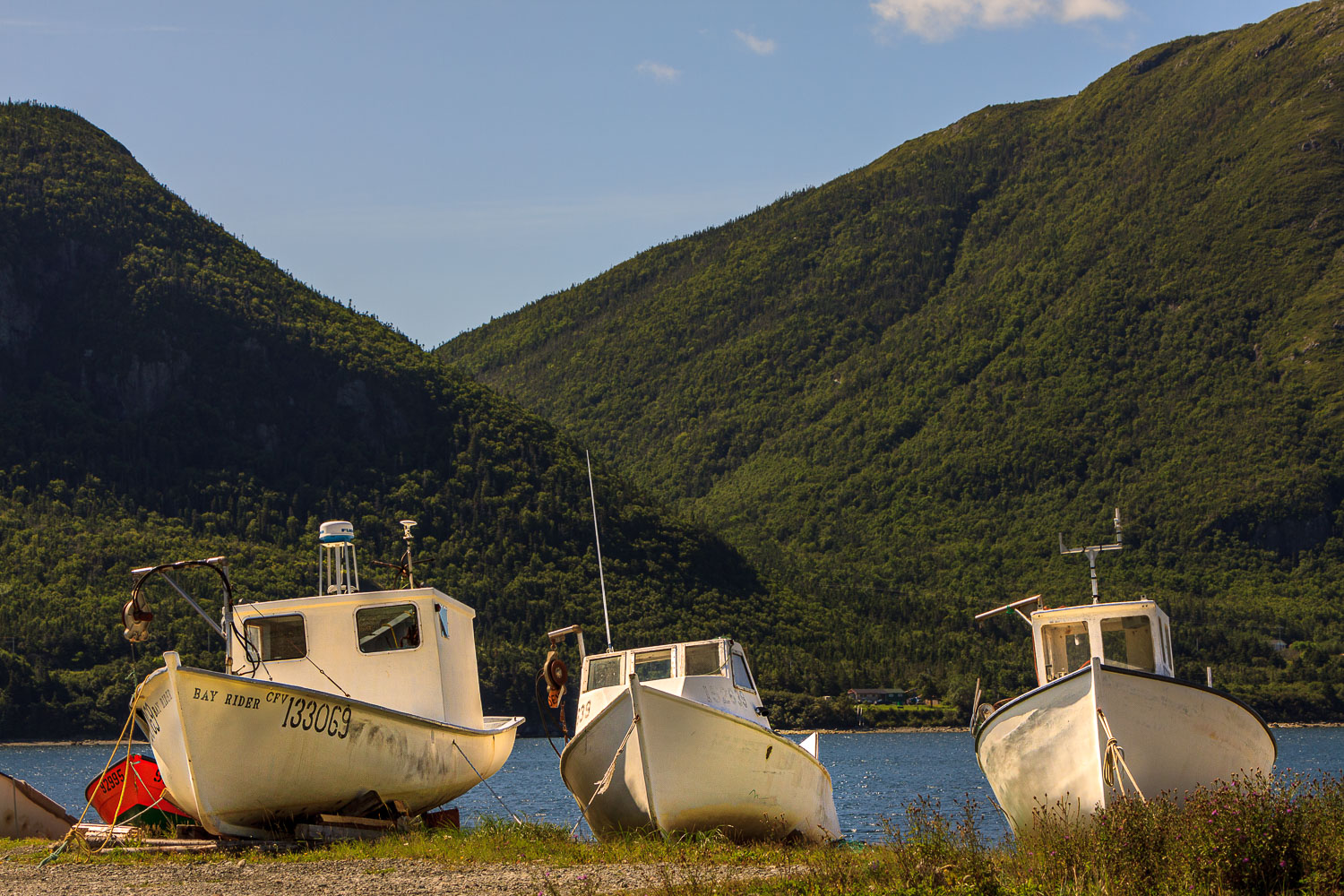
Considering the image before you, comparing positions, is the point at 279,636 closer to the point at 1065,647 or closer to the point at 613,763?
the point at 613,763

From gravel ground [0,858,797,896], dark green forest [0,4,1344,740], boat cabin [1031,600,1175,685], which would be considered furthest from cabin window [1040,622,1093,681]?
dark green forest [0,4,1344,740]

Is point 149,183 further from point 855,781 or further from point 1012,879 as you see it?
point 1012,879

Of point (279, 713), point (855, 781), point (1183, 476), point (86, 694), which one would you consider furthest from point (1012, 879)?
point (1183, 476)

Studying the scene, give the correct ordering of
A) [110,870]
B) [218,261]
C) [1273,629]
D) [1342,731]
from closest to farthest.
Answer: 1. [110,870]
2. [1342,731]
3. [1273,629]
4. [218,261]

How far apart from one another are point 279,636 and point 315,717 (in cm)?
253

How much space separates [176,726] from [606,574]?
390ft

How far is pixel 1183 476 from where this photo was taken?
195125mm

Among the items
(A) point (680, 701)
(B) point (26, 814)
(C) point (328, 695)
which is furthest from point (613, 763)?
(B) point (26, 814)

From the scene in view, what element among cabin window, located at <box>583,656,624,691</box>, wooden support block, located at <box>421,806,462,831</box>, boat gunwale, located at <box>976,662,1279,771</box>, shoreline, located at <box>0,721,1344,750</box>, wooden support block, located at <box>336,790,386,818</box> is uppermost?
cabin window, located at <box>583,656,624,691</box>

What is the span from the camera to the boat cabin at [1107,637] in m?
21.2

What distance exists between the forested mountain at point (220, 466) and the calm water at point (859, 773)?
1180 cm

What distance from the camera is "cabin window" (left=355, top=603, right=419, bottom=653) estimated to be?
21281 mm

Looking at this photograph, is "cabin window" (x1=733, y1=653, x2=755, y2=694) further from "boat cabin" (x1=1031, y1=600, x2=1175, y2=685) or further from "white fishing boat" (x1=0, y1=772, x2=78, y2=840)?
"white fishing boat" (x1=0, y1=772, x2=78, y2=840)

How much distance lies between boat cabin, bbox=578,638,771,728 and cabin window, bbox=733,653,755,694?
19 millimetres
